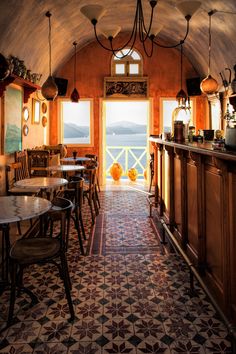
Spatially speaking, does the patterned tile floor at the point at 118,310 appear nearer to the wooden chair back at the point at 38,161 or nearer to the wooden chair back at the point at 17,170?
the wooden chair back at the point at 17,170

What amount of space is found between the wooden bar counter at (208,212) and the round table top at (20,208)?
1.24m

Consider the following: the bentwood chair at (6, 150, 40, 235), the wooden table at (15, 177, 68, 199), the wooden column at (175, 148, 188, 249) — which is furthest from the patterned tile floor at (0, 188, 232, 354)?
the bentwood chair at (6, 150, 40, 235)

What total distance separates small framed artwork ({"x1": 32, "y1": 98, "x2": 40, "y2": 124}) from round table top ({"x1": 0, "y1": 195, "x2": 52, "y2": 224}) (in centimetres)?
475

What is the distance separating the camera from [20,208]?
8.57 ft

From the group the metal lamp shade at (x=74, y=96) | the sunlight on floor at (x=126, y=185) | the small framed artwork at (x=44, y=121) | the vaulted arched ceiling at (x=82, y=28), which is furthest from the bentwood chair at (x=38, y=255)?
the metal lamp shade at (x=74, y=96)

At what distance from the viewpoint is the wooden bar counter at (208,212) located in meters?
2.13

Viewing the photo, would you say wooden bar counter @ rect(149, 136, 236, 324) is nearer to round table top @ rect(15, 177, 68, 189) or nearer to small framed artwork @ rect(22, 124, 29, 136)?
round table top @ rect(15, 177, 68, 189)

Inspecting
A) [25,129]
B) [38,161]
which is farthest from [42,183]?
[25,129]

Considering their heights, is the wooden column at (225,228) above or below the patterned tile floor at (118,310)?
above

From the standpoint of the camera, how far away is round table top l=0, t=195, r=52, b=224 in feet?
7.67

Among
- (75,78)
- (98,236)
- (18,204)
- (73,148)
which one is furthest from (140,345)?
(75,78)

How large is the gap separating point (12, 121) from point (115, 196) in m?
2.78

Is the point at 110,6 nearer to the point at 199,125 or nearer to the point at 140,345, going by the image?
the point at 199,125

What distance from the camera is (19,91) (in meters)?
6.20
